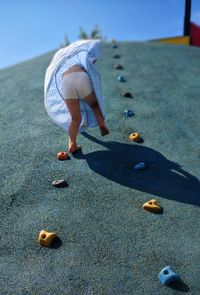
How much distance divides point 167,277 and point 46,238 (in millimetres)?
1049

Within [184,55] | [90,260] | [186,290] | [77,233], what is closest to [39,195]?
[77,233]

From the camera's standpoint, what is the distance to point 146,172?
467cm

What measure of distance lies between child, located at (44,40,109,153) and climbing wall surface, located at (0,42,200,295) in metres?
0.37

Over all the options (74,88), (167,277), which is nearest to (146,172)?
(74,88)

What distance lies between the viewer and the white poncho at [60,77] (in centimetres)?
496

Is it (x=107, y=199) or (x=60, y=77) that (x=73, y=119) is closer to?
(x=60, y=77)

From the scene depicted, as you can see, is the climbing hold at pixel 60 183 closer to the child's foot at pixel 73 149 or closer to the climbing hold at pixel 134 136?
the child's foot at pixel 73 149

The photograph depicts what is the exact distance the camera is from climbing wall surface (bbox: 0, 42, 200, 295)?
3.26 meters

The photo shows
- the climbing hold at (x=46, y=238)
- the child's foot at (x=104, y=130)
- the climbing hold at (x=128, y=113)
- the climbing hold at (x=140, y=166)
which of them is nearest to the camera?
the climbing hold at (x=46, y=238)

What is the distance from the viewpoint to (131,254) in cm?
344

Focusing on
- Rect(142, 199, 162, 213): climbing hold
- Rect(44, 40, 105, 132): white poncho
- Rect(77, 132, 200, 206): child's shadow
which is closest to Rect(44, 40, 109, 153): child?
Rect(44, 40, 105, 132): white poncho

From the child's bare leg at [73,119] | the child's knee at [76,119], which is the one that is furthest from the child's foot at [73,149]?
the child's knee at [76,119]

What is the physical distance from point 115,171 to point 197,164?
0.96m

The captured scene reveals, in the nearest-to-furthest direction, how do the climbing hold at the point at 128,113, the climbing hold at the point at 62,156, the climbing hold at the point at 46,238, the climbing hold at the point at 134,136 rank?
the climbing hold at the point at 46,238, the climbing hold at the point at 62,156, the climbing hold at the point at 134,136, the climbing hold at the point at 128,113
